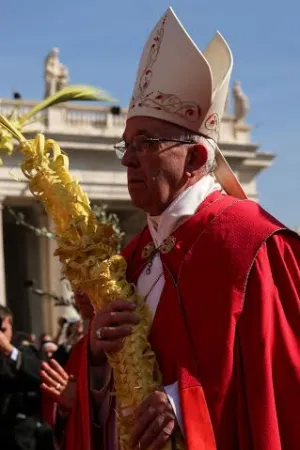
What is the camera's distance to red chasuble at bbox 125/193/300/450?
9.23ft

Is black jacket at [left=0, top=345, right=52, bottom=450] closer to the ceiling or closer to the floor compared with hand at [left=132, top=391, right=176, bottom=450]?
closer to the floor

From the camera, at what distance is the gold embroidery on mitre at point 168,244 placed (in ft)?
10.5

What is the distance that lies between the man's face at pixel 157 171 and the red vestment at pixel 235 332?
155mm

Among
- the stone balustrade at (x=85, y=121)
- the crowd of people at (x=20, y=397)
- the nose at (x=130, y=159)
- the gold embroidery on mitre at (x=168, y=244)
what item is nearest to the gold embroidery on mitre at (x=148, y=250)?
the gold embroidery on mitre at (x=168, y=244)

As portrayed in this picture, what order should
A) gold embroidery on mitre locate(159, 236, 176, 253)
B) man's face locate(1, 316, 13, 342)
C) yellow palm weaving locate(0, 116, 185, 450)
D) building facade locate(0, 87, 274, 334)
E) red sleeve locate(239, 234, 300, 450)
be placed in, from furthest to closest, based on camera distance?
1. building facade locate(0, 87, 274, 334)
2. man's face locate(1, 316, 13, 342)
3. gold embroidery on mitre locate(159, 236, 176, 253)
4. yellow palm weaving locate(0, 116, 185, 450)
5. red sleeve locate(239, 234, 300, 450)

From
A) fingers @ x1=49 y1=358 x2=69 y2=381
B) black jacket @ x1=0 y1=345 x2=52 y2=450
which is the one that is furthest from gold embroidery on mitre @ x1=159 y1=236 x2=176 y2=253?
black jacket @ x1=0 y1=345 x2=52 y2=450

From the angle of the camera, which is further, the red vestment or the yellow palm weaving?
the yellow palm weaving

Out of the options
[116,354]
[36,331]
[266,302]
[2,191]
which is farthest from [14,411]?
[36,331]

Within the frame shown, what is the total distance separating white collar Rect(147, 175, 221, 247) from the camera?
3.19 metres

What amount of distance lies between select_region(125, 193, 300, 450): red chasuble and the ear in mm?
176

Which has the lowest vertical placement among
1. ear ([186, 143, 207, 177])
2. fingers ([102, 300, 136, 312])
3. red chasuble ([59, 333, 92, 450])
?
red chasuble ([59, 333, 92, 450])

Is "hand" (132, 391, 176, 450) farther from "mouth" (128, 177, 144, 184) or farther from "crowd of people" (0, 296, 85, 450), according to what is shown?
"crowd of people" (0, 296, 85, 450)

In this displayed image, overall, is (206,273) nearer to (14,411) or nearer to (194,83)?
(194,83)

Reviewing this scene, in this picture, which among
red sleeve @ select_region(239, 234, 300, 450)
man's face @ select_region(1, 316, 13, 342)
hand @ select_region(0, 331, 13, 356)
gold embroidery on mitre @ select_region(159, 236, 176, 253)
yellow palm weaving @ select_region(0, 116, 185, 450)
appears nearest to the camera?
red sleeve @ select_region(239, 234, 300, 450)
